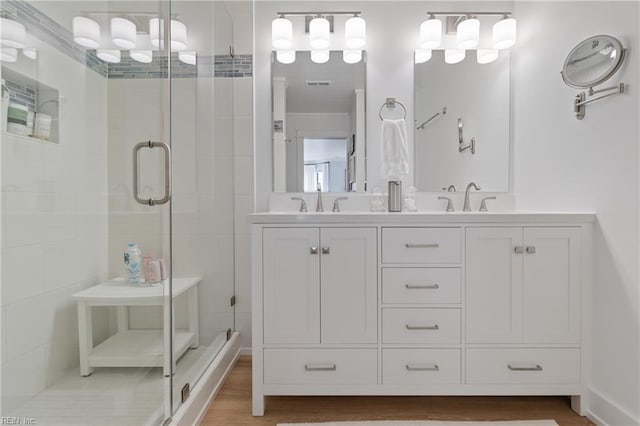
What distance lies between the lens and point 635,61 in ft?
4.45

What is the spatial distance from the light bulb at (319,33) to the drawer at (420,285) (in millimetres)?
1380

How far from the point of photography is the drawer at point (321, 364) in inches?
61.7

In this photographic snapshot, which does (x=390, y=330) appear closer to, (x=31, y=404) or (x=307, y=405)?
(x=307, y=405)

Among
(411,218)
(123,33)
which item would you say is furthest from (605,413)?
(123,33)

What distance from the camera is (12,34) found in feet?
3.40

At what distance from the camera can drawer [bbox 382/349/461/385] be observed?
1.57 m

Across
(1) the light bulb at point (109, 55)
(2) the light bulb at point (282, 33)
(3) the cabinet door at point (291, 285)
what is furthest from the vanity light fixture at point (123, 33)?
(2) the light bulb at point (282, 33)

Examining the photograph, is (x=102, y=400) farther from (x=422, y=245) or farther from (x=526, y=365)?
(x=526, y=365)

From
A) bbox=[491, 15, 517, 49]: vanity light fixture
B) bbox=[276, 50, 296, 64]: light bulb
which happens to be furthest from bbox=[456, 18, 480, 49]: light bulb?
bbox=[276, 50, 296, 64]: light bulb

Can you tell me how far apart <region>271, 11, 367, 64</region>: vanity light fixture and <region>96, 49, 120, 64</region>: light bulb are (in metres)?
1.06

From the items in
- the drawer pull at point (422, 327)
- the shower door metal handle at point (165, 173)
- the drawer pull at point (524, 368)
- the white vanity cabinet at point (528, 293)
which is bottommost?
the drawer pull at point (524, 368)

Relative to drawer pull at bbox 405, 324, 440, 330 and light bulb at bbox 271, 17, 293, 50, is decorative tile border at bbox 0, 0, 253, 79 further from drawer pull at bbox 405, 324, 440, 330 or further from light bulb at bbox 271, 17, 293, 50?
drawer pull at bbox 405, 324, 440, 330

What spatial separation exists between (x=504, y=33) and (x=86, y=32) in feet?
6.89

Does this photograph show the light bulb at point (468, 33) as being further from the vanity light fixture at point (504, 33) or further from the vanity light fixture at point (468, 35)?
the vanity light fixture at point (504, 33)
